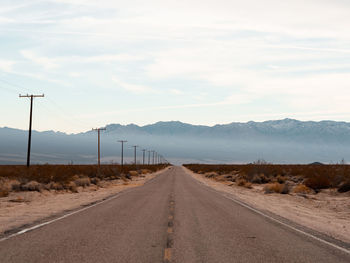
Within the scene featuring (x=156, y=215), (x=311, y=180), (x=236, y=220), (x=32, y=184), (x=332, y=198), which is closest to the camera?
(x=236, y=220)

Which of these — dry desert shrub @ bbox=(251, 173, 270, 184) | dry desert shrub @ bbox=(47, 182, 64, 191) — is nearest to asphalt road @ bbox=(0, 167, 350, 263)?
dry desert shrub @ bbox=(47, 182, 64, 191)

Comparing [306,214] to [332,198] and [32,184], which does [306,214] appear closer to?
[332,198]

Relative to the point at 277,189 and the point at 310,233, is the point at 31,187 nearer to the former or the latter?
the point at 277,189

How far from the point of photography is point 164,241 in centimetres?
999

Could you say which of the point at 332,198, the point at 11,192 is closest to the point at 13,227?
the point at 11,192

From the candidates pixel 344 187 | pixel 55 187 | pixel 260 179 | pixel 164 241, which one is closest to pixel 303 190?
pixel 344 187

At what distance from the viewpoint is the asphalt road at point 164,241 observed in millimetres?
8406

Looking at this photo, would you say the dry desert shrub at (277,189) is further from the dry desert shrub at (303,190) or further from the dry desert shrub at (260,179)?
the dry desert shrub at (260,179)

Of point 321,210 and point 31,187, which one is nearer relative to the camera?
point 321,210

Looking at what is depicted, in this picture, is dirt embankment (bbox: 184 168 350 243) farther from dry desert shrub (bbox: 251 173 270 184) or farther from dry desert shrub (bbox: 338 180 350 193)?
dry desert shrub (bbox: 251 173 270 184)

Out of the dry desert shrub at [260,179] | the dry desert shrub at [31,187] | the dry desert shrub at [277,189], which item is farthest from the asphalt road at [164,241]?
the dry desert shrub at [260,179]

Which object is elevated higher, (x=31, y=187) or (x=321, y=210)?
(x=31, y=187)

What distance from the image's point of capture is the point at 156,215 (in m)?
15.0

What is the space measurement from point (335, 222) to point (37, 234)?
10.4 metres
